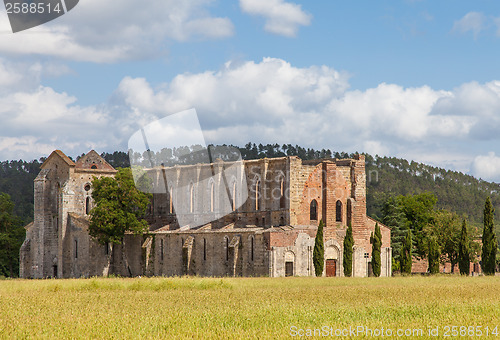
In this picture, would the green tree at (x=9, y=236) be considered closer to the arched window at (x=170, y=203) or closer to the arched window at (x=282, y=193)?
the arched window at (x=170, y=203)

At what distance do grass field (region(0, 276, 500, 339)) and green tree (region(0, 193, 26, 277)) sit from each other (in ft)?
110

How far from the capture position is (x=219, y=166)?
6300 cm

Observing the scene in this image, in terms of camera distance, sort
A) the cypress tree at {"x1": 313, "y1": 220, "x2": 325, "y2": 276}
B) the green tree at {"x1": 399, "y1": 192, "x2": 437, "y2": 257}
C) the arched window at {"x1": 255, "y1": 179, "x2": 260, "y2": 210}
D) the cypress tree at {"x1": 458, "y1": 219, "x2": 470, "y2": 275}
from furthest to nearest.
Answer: the green tree at {"x1": 399, "y1": 192, "x2": 437, "y2": 257} < the arched window at {"x1": 255, "y1": 179, "x2": 260, "y2": 210} < the cypress tree at {"x1": 458, "y1": 219, "x2": 470, "y2": 275} < the cypress tree at {"x1": 313, "y1": 220, "x2": 325, "y2": 276}

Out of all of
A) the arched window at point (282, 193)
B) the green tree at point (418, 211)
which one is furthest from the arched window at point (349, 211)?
the green tree at point (418, 211)

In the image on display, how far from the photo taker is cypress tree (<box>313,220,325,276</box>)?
5259cm

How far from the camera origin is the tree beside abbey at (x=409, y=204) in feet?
219

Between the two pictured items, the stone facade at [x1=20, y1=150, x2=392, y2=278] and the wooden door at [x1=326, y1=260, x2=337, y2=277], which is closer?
the stone facade at [x1=20, y1=150, x2=392, y2=278]

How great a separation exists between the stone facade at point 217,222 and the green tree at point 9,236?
2179 mm

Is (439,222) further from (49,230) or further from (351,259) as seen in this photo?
(49,230)

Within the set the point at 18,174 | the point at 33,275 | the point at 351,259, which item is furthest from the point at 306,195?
the point at 18,174

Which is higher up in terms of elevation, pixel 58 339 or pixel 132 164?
pixel 132 164

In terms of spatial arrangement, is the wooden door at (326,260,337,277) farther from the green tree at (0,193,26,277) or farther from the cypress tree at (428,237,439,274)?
the green tree at (0,193,26,277)

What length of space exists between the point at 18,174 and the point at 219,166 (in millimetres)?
77736

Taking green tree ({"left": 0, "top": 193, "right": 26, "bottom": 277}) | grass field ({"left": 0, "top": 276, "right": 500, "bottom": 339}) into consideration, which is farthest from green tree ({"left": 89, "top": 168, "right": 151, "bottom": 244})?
grass field ({"left": 0, "top": 276, "right": 500, "bottom": 339})
